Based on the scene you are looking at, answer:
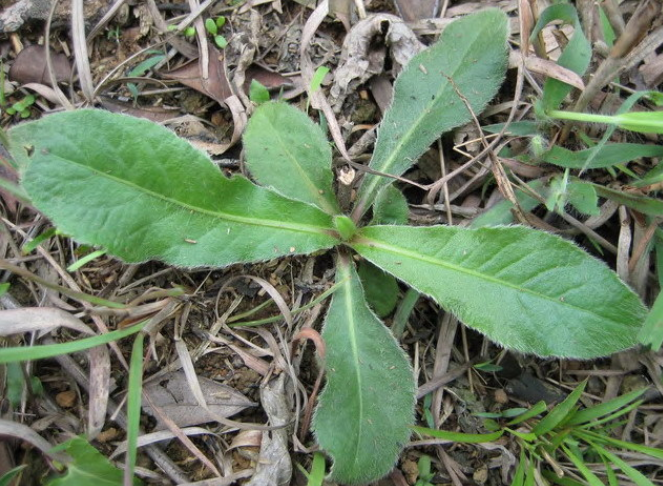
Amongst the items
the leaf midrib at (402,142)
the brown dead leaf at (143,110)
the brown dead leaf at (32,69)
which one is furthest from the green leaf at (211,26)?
the leaf midrib at (402,142)

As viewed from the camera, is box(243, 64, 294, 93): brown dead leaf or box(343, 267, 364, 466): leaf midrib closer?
box(343, 267, 364, 466): leaf midrib

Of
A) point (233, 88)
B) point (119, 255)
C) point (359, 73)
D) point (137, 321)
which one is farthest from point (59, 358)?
point (359, 73)

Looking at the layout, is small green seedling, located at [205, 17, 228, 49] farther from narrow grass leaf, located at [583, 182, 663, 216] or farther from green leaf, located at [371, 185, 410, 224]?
narrow grass leaf, located at [583, 182, 663, 216]

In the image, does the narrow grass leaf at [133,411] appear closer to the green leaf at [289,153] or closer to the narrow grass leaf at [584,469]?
the green leaf at [289,153]

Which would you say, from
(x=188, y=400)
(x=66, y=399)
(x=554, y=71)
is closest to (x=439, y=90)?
(x=554, y=71)

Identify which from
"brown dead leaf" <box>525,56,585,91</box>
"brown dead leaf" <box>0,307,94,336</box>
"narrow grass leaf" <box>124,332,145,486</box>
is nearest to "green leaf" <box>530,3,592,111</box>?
"brown dead leaf" <box>525,56,585,91</box>

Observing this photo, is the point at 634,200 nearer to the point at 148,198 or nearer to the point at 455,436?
the point at 455,436
